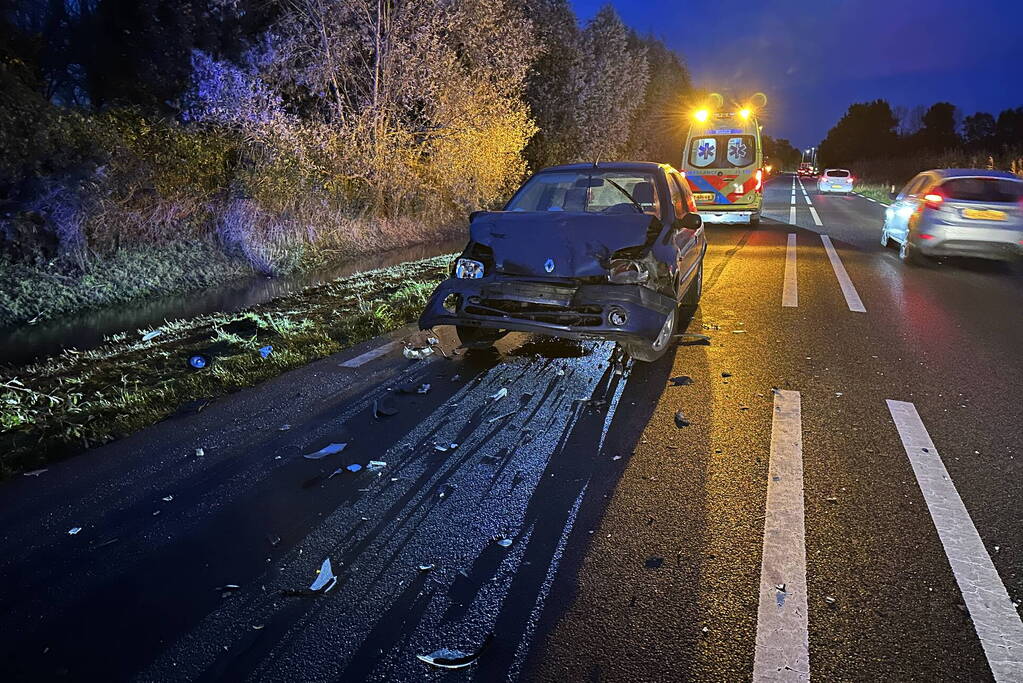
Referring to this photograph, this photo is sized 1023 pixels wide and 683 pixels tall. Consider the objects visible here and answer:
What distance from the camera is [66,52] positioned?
624 inches

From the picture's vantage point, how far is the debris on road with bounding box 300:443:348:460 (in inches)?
156

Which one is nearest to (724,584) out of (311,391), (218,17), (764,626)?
(764,626)

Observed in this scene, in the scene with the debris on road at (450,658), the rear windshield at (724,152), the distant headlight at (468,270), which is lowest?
the debris on road at (450,658)

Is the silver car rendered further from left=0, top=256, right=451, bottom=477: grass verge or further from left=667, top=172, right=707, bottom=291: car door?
left=0, top=256, right=451, bottom=477: grass verge

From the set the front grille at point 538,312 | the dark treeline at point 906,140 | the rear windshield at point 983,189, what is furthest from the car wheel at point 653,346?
the dark treeline at point 906,140

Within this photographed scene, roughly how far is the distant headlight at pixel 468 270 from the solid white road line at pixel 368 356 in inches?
45.7

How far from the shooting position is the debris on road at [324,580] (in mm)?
2721

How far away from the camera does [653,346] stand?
5.43m

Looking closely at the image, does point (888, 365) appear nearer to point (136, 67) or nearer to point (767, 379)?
point (767, 379)

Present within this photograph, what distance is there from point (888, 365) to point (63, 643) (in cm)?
601

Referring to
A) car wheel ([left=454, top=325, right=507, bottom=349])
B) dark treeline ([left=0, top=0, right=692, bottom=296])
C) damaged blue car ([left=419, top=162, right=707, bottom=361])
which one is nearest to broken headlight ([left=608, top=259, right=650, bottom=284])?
damaged blue car ([left=419, top=162, right=707, bottom=361])

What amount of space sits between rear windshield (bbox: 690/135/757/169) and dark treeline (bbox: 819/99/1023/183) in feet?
66.7

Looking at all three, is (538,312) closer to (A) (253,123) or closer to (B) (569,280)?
(B) (569,280)

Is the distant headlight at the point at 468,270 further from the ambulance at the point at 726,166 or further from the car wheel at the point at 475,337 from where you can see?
the ambulance at the point at 726,166
